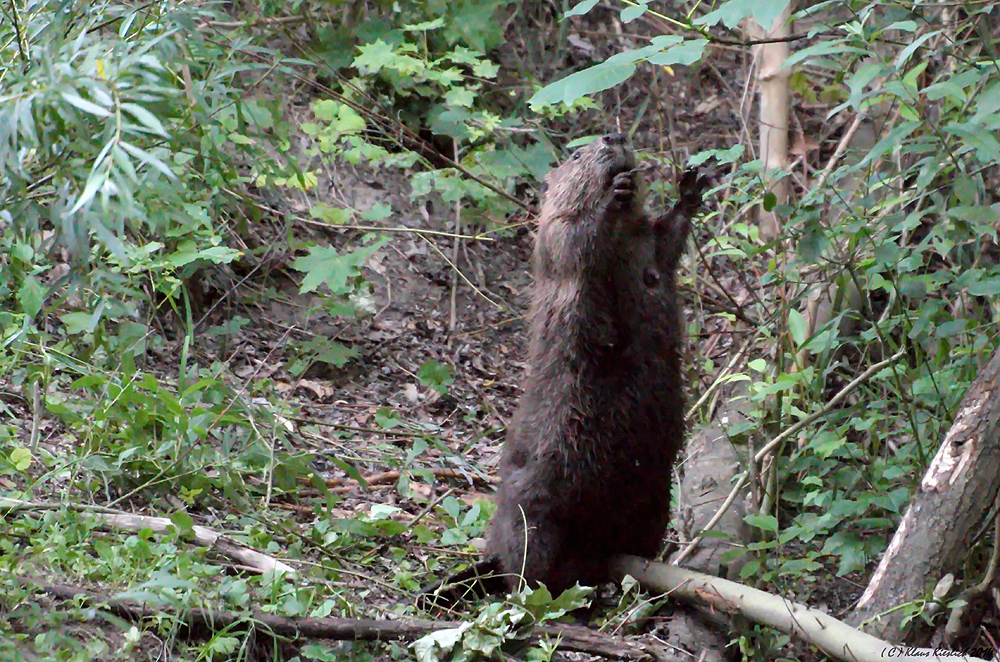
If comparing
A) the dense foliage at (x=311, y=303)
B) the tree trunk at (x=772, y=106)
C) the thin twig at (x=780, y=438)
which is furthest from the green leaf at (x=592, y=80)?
the tree trunk at (x=772, y=106)

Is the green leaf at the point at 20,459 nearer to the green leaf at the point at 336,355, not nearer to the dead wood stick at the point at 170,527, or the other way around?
the dead wood stick at the point at 170,527

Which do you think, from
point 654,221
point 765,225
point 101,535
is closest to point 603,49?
point 765,225

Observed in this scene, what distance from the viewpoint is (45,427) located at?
4.45 metres

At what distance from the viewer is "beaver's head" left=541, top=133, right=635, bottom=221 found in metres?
3.96

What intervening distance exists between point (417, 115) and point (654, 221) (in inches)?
147

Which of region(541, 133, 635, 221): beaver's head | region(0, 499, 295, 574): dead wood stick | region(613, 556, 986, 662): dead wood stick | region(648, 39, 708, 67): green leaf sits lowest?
region(0, 499, 295, 574): dead wood stick

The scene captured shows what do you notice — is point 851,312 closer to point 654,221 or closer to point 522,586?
point 654,221

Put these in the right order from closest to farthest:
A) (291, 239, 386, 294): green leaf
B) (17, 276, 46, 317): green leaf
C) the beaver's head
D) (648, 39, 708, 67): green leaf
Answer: (648, 39, 708, 67): green leaf, (17, 276, 46, 317): green leaf, the beaver's head, (291, 239, 386, 294): green leaf

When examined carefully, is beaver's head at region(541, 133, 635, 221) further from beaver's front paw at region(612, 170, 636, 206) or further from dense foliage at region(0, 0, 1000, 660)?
dense foliage at region(0, 0, 1000, 660)

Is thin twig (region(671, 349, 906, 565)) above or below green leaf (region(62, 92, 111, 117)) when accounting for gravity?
below

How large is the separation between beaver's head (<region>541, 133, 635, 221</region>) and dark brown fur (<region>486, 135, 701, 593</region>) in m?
0.01

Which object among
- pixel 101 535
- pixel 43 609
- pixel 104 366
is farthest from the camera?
pixel 104 366

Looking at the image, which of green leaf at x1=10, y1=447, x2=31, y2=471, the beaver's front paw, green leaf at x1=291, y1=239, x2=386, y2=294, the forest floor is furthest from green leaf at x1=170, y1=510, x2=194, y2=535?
green leaf at x1=291, y1=239, x2=386, y2=294

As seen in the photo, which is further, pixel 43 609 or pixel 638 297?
pixel 638 297
